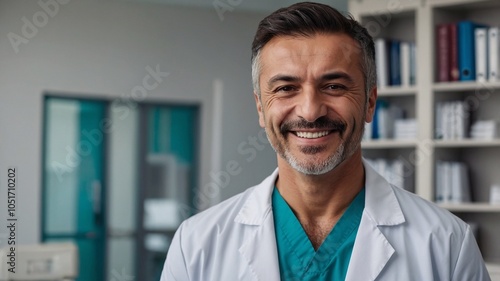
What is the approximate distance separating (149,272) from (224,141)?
4.51ft

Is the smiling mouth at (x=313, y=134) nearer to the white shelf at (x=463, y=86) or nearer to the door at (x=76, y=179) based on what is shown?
the white shelf at (x=463, y=86)

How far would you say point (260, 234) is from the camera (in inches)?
62.1

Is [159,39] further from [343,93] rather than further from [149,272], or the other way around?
[343,93]

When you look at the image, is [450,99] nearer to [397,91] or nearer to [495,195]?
Answer: [397,91]

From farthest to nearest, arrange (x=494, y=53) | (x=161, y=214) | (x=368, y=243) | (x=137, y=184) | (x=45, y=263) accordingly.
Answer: (x=161, y=214) < (x=137, y=184) < (x=494, y=53) < (x=45, y=263) < (x=368, y=243)

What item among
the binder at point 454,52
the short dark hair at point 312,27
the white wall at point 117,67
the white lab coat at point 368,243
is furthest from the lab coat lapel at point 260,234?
the white wall at point 117,67

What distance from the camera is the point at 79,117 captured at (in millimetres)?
6426

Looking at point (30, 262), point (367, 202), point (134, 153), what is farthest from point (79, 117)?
point (367, 202)

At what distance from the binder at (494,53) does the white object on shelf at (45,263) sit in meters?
2.26

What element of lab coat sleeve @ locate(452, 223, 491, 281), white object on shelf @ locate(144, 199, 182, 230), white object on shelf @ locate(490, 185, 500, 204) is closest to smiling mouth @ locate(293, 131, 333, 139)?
lab coat sleeve @ locate(452, 223, 491, 281)

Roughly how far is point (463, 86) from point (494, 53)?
24 cm

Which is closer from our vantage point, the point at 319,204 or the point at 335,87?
the point at 335,87

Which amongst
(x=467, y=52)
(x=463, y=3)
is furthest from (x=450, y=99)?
(x=463, y=3)

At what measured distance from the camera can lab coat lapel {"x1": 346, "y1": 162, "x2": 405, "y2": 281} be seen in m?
1.48
